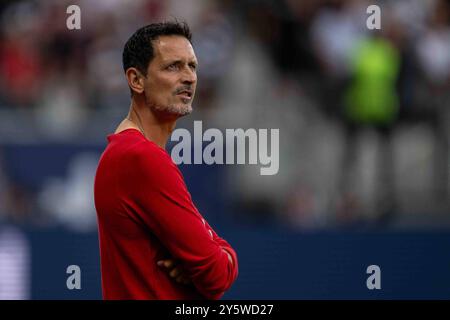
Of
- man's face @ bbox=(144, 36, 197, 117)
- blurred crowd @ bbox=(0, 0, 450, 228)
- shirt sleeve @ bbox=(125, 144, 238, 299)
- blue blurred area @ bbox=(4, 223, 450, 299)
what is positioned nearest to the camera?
shirt sleeve @ bbox=(125, 144, 238, 299)

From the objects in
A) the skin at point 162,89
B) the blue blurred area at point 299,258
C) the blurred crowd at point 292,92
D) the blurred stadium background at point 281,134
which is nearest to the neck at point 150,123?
the skin at point 162,89

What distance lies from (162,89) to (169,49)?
0.48 feet

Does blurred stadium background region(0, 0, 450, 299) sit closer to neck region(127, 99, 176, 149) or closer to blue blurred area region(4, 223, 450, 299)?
blue blurred area region(4, 223, 450, 299)

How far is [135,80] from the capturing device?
3.58 metres

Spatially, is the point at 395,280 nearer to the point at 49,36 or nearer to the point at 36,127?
the point at 36,127

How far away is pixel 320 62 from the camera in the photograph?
30.2 feet

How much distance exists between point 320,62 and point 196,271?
6.09 meters

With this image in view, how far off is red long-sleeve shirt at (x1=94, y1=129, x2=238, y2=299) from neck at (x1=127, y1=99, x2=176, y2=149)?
11 centimetres

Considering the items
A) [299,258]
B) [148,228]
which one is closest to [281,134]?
[299,258]

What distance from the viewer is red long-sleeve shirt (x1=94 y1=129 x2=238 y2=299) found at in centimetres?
332

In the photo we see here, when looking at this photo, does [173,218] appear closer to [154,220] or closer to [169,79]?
[154,220]

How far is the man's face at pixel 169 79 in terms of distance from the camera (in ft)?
11.6

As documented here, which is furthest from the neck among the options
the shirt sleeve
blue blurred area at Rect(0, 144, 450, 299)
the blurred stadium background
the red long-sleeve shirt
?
blue blurred area at Rect(0, 144, 450, 299)

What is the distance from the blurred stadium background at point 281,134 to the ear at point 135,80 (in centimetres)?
392
